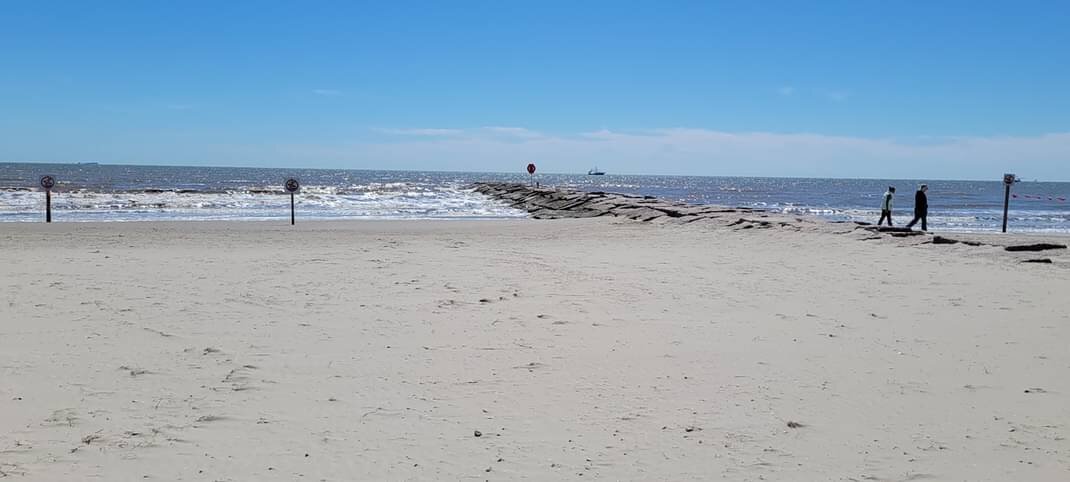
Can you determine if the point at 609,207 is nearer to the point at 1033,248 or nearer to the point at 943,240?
the point at 943,240

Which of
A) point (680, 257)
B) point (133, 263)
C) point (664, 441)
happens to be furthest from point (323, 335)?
point (680, 257)

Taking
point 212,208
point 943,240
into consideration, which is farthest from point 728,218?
point 212,208

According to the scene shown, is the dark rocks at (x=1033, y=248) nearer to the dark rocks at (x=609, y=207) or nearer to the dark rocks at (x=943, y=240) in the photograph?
the dark rocks at (x=943, y=240)

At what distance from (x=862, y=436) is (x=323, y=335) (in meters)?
4.39

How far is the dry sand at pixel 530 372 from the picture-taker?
166 inches

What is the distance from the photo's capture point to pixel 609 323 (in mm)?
7645

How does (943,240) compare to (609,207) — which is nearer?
(943,240)

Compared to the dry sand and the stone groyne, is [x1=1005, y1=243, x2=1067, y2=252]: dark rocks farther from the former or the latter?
the dry sand

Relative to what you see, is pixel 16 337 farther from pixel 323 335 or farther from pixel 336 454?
pixel 336 454

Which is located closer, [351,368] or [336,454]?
[336,454]

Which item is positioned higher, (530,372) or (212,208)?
(530,372)

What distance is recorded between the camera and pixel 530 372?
5883 mm

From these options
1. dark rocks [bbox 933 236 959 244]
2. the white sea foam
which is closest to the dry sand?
dark rocks [bbox 933 236 959 244]

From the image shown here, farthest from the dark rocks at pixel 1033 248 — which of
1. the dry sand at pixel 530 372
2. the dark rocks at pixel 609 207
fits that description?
the dark rocks at pixel 609 207
